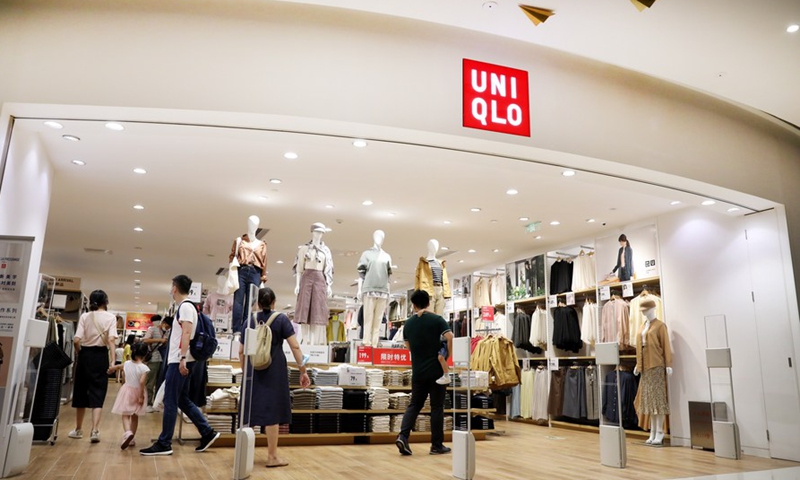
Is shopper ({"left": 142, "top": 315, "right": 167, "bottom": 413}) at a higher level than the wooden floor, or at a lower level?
higher

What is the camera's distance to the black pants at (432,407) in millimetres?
5320

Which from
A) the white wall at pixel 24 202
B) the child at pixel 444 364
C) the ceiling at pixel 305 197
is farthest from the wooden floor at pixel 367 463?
the ceiling at pixel 305 197

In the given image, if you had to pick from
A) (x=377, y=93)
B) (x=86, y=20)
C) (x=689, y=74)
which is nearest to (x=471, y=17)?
(x=377, y=93)

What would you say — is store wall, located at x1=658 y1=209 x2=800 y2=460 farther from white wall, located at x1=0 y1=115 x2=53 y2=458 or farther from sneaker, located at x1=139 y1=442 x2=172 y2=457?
white wall, located at x1=0 y1=115 x2=53 y2=458

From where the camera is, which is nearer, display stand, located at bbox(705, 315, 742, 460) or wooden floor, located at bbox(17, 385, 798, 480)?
wooden floor, located at bbox(17, 385, 798, 480)

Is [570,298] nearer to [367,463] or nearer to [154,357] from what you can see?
[367,463]

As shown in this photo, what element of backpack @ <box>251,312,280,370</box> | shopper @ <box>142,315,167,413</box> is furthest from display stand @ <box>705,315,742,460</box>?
shopper @ <box>142,315,167,413</box>

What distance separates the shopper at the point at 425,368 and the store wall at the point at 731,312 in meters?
3.69

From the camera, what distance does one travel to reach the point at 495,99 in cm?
457

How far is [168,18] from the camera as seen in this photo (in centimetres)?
405

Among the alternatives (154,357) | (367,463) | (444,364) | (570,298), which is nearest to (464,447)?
(444,364)

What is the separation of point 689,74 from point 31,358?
581cm

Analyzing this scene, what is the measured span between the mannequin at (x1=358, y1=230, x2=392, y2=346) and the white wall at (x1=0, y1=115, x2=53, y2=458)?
375 centimetres

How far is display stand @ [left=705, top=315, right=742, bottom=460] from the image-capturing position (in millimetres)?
6198
